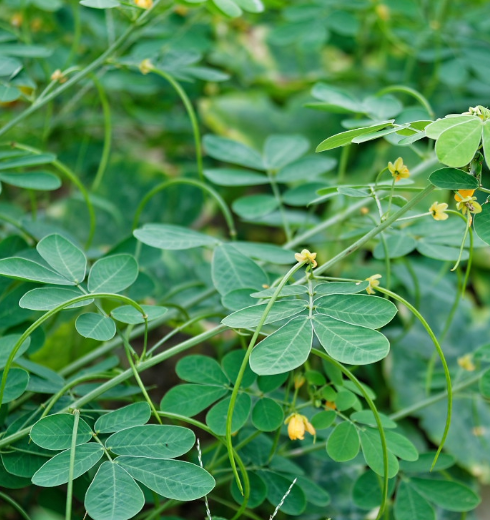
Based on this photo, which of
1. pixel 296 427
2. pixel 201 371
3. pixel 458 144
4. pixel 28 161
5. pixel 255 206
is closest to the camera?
pixel 458 144

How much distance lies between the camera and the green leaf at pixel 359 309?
624mm

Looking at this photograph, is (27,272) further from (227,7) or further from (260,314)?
(227,7)

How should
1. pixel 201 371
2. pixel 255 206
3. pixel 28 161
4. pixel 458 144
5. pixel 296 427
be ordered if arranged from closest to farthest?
pixel 458 144
pixel 296 427
pixel 201 371
pixel 28 161
pixel 255 206

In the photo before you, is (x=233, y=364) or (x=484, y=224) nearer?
(x=484, y=224)

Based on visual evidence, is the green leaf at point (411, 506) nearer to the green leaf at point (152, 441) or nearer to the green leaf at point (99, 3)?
the green leaf at point (152, 441)

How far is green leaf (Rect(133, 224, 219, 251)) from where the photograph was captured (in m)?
0.79

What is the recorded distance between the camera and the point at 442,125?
601mm

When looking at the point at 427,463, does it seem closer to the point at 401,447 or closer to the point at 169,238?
the point at 401,447

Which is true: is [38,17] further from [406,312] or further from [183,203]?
[406,312]

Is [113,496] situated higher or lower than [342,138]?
lower

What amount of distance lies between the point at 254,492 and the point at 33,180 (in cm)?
59

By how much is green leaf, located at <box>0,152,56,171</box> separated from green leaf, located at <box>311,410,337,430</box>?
56 centimetres

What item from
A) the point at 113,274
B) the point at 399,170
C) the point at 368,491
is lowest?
the point at 368,491

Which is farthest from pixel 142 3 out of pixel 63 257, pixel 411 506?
pixel 411 506
